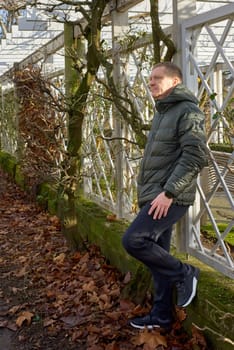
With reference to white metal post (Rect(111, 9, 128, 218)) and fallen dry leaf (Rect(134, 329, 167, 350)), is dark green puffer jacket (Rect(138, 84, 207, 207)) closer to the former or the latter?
fallen dry leaf (Rect(134, 329, 167, 350))

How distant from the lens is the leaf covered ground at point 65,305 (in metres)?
3.38

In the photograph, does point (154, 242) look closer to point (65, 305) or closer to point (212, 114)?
point (212, 114)

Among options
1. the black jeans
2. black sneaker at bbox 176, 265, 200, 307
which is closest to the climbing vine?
the black jeans

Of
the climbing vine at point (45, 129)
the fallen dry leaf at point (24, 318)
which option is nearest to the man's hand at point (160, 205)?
the fallen dry leaf at point (24, 318)

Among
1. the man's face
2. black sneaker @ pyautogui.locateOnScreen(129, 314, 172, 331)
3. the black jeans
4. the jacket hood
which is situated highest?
the man's face

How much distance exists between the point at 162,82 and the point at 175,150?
406mm

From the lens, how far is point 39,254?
18.2 feet

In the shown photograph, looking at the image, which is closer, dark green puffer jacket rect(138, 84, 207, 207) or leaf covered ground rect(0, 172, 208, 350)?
dark green puffer jacket rect(138, 84, 207, 207)

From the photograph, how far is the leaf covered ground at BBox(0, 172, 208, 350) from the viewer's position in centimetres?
338

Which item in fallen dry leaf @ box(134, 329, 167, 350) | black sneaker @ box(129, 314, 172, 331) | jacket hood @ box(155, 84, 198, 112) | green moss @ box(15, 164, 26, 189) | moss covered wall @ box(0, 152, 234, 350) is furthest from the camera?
green moss @ box(15, 164, 26, 189)

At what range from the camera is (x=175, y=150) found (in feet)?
10.1

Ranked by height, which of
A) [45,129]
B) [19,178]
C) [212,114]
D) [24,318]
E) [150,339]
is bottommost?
[24,318]

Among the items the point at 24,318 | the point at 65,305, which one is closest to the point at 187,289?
the point at 65,305

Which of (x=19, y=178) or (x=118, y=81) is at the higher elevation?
(x=118, y=81)
